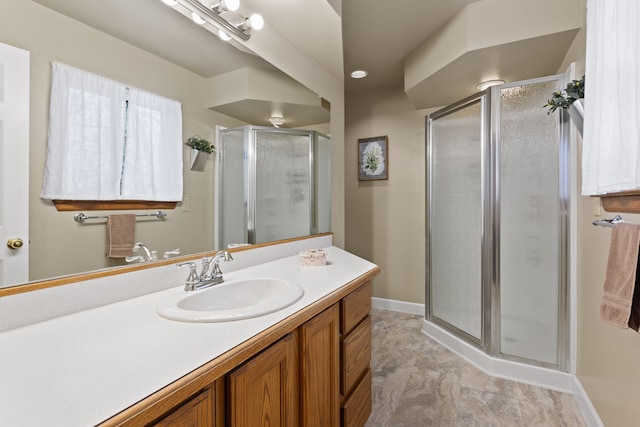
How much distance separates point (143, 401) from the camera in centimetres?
52

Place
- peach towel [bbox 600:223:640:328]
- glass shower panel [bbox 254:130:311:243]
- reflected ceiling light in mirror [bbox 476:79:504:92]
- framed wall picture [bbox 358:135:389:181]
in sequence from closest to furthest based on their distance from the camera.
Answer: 1. peach towel [bbox 600:223:640:328]
2. glass shower panel [bbox 254:130:311:243]
3. reflected ceiling light in mirror [bbox 476:79:504:92]
4. framed wall picture [bbox 358:135:389:181]

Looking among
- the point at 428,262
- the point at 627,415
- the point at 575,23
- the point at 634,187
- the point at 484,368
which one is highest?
the point at 575,23

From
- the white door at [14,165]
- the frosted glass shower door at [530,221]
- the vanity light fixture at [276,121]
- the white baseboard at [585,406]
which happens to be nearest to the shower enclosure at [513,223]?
the frosted glass shower door at [530,221]

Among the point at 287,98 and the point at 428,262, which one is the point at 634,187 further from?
the point at 428,262

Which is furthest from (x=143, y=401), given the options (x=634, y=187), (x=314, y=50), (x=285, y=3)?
(x=314, y=50)

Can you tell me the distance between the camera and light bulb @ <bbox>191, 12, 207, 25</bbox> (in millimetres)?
1359

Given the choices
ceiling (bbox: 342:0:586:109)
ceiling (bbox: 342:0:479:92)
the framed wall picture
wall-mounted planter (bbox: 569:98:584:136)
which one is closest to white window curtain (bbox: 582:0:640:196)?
wall-mounted planter (bbox: 569:98:584:136)

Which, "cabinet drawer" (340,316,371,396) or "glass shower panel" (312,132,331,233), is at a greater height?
"glass shower panel" (312,132,331,233)

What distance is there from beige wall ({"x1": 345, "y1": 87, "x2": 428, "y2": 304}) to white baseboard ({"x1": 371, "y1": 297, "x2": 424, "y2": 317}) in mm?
45

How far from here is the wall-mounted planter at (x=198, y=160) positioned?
136cm

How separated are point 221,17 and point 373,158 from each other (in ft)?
7.72

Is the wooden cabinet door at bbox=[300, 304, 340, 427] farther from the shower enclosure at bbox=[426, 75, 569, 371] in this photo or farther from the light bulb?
the shower enclosure at bbox=[426, 75, 569, 371]

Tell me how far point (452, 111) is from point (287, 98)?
1.42m

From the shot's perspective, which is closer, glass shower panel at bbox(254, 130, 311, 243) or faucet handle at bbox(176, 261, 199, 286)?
faucet handle at bbox(176, 261, 199, 286)
